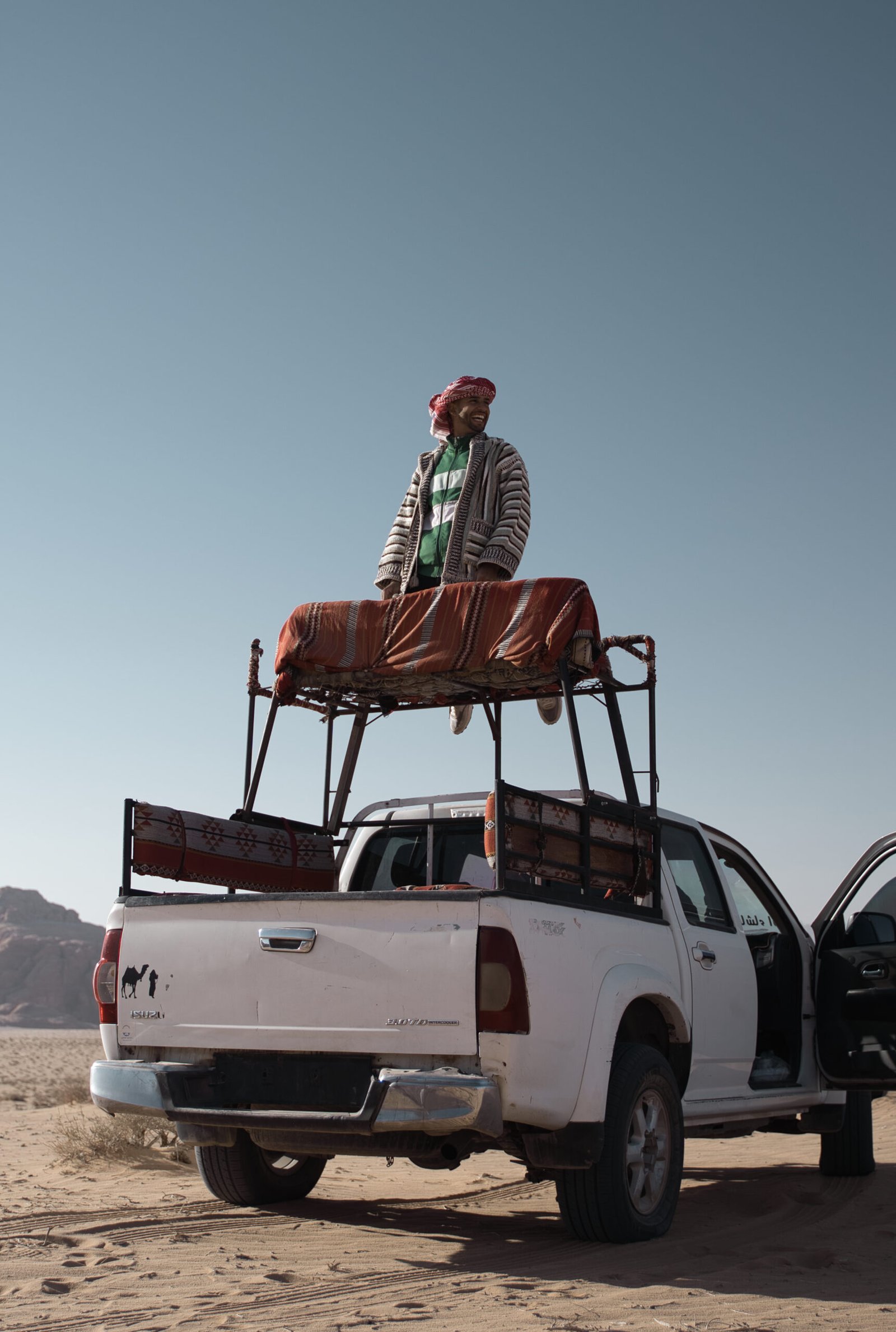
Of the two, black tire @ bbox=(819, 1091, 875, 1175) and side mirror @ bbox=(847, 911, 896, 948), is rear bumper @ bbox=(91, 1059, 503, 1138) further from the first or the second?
black tire @ bbox=(819, 1091, 875, 1175)

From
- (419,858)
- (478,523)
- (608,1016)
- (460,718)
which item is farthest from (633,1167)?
(478,523)

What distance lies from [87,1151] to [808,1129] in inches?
193

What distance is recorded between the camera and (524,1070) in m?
4.86

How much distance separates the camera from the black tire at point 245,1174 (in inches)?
256

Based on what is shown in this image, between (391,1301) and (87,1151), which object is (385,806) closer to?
(391,1301)

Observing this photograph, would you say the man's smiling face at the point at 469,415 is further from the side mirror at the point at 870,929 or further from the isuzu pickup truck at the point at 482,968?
the side mirror at the point at 870,929

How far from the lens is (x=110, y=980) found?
18.7 ft

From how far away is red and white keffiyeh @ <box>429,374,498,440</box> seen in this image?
774cm

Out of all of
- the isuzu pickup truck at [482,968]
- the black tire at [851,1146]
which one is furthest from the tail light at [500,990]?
the black tire at [851,1146]

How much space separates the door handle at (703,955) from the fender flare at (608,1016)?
0.50m

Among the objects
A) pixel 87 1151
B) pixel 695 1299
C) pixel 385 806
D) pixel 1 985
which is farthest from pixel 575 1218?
pixel 1 985

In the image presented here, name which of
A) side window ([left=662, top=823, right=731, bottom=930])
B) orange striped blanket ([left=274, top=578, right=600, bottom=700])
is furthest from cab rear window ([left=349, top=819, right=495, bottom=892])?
side window ([left=662, top=823, right=731, bottom=930])

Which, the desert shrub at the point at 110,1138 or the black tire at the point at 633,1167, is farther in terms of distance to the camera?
the desert shrub at the point at 110,1138

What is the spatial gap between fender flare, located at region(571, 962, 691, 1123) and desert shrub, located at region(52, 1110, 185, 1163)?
417 centimetres
